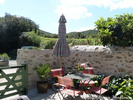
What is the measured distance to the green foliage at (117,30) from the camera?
493 centimetres

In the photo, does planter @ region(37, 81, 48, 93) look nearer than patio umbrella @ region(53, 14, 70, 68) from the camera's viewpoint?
Yes

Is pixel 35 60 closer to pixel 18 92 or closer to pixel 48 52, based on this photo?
pixel 48 52

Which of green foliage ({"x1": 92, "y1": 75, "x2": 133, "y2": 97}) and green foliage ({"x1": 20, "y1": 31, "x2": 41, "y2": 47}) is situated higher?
green foliage ({"x1": 20, "y1": 31, "x2": 41, "y2": 47})

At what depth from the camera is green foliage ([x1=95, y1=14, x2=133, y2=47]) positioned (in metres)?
4.93

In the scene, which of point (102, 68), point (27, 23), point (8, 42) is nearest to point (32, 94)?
point (102, 68)

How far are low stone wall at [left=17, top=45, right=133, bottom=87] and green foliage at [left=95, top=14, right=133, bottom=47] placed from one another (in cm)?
29

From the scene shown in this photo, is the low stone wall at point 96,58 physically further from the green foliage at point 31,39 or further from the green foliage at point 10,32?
the green foliage at point 10,32

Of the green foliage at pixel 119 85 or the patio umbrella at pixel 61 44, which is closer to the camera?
the green foliage at pixel 119 85

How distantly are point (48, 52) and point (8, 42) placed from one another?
17880 millimetres

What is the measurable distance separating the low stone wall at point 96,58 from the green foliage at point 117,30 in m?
0.29

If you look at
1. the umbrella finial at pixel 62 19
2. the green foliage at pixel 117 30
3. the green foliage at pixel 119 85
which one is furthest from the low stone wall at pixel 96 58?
the umbrella finial at pixel 62 19

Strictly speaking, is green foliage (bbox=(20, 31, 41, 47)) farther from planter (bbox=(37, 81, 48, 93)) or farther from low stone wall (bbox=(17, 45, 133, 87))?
planter (bbox=(37, 81, 48, 93))

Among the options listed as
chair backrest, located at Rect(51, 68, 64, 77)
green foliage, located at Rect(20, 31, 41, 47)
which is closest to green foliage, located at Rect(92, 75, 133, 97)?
chair backrest, located at Rect(51, 68, 64, 77)

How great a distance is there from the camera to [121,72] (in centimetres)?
512
